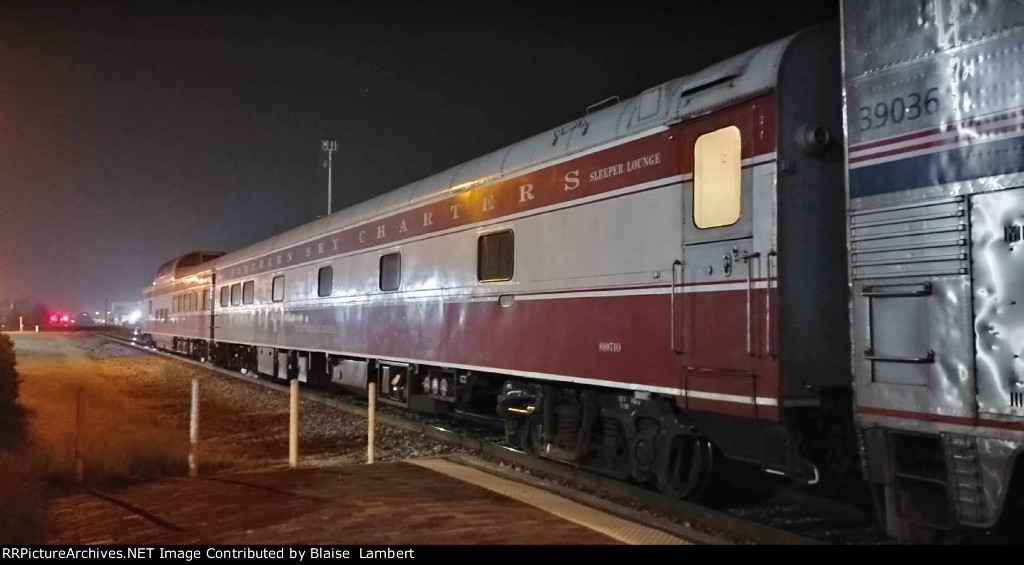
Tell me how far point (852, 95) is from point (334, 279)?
11526mm

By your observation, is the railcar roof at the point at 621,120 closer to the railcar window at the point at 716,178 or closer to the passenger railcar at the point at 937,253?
the railcar window at the point at 716,178

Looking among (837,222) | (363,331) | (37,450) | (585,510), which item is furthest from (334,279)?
(837,222)

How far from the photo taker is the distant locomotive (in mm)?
4547

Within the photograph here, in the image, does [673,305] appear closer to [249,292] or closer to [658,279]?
[658,279]

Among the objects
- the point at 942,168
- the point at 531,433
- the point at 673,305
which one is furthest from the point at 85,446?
the point at 942,168

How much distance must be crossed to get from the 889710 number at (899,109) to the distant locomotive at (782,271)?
1cm

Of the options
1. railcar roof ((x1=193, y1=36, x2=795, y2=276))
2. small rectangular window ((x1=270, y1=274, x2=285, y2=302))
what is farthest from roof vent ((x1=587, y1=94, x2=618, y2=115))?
small rectangular window ((x1=270, y1=274, x2=285, y2=302))

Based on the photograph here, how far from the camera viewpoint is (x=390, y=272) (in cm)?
1279

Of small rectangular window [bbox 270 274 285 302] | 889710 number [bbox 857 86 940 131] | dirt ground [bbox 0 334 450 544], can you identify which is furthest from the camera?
small rectangular window [bbox 270 274 285 302]

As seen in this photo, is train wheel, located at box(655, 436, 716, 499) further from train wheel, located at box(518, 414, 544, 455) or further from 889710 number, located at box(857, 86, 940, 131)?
889710 number, located at box(857, 86, 940, 131)

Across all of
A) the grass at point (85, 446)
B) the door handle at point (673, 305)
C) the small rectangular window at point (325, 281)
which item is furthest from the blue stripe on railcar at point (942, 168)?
the small rectangular window at point (325, 281)

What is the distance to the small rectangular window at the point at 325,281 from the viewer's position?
50.6 feet

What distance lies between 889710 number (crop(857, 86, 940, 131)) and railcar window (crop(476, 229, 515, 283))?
15.3ft

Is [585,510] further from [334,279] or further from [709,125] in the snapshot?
[334,279]
